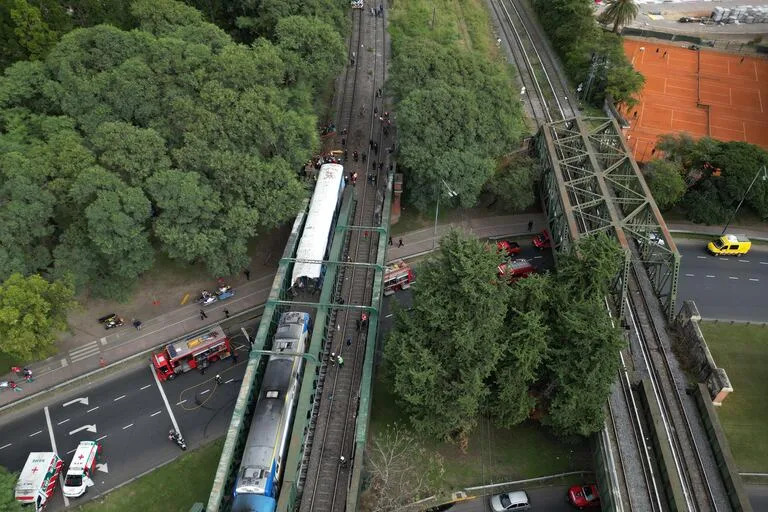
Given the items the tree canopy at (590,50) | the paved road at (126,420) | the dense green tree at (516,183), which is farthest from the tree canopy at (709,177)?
the paved road at (126,420)

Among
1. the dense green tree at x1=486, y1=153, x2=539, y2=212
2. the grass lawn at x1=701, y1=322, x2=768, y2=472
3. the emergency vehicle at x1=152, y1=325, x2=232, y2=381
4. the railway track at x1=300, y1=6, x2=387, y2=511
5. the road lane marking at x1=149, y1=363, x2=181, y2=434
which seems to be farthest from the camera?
the dense green tree at x1=486, y1=153, x2=539, y2=212

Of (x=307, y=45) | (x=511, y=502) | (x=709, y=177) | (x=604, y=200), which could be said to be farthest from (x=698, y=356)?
(x=307, y=45)

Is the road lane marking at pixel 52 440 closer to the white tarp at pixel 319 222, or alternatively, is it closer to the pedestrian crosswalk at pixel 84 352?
the pedestrian crosswalk at pixel 84 352

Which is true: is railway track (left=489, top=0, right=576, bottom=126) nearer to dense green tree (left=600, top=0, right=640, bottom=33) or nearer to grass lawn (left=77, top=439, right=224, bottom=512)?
dense green tree (left=600, top=0, right=640, bottom=33)

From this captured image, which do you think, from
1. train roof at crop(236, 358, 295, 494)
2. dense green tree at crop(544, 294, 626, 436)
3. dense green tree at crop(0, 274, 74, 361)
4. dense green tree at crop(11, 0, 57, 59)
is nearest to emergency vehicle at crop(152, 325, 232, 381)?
dense green tree at crop(0, 274, 74, 361)

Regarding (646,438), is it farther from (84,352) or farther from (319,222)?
(84,352)

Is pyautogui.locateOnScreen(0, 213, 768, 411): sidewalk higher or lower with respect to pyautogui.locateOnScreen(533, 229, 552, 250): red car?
lower
